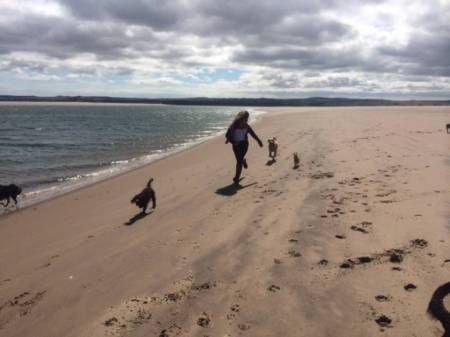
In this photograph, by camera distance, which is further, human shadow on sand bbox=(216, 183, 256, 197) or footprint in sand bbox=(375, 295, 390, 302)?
human shadow on sand bbox=(216, 183, 256, 197)

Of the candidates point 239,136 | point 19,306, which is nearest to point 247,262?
point 19,306

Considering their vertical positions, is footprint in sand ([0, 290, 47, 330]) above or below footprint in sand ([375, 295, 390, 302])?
below

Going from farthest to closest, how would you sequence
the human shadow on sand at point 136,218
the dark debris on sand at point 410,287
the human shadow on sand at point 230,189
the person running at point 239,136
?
the person running at point 239,136, the human shadow on sand at point 230,189, the human shadow on sand at point 136,218, the dark debris on sand at point 410,287

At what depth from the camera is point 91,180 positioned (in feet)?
51.3

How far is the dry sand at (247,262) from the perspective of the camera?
3.88m

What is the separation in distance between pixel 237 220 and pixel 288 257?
1.93 m

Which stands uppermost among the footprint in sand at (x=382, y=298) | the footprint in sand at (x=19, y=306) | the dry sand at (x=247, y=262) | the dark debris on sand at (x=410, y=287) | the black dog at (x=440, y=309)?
the black dog at (x=440, y=309)

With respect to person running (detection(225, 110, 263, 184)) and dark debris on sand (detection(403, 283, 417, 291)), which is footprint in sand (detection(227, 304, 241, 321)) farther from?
person running (detection(225, 110, 263, 184))

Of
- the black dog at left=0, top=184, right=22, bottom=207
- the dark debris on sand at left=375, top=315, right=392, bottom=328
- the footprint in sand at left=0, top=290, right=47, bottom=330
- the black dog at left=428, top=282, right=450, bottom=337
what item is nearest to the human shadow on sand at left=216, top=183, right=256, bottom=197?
the footprint in sand at left=0, top=290, right=47, bottom=330

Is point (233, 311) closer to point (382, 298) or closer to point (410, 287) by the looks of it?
point (382, 298)

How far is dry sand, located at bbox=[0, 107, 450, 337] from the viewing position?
388cm

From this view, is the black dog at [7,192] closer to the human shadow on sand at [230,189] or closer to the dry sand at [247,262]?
the dry sand at [247,262]

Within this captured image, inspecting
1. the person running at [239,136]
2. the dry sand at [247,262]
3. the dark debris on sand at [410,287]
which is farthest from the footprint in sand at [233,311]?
the person running at [239,136]

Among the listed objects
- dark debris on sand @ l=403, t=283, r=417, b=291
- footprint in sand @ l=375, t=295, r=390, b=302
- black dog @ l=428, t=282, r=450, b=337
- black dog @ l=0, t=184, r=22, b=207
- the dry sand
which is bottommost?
black dog @ l=0, t=184, r=22, b=207
